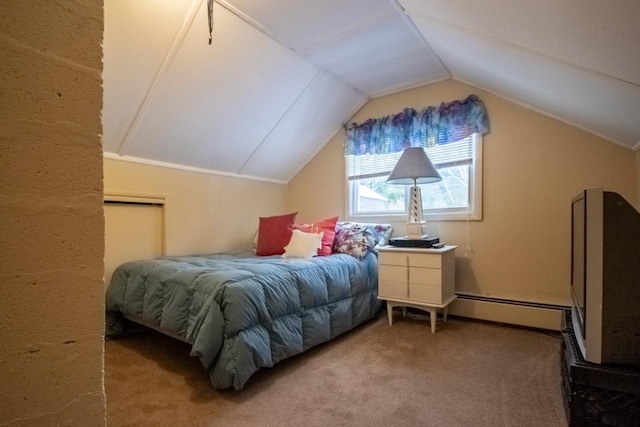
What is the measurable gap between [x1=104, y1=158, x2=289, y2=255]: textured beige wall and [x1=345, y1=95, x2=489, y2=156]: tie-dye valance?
4.03ft

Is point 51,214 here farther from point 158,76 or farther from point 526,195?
point 526,195

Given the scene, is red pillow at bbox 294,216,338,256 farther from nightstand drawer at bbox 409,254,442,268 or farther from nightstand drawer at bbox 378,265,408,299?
nightstand drawer at bbox 409,254,442,268

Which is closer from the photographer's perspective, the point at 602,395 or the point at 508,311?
the point at 602,395

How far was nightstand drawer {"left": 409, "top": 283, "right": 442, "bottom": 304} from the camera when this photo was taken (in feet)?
8.38

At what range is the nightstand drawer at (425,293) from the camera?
255cm

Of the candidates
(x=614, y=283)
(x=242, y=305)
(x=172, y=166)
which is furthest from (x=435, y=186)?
(x=172, y=166)

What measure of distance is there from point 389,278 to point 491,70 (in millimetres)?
1741

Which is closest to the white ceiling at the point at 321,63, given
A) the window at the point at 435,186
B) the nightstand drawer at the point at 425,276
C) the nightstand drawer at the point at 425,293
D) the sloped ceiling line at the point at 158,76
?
the sloped ceiling line at the point at 158,76

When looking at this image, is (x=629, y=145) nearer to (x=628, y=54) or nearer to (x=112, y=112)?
(x=628, y=54)

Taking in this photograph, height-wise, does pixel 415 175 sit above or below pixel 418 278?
above

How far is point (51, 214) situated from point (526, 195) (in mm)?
3115

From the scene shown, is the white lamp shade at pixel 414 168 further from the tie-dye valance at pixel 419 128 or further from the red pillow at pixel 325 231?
the red pillow at pixel 325 231

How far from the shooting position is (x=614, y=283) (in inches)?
51.9

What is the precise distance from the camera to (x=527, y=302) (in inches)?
107
